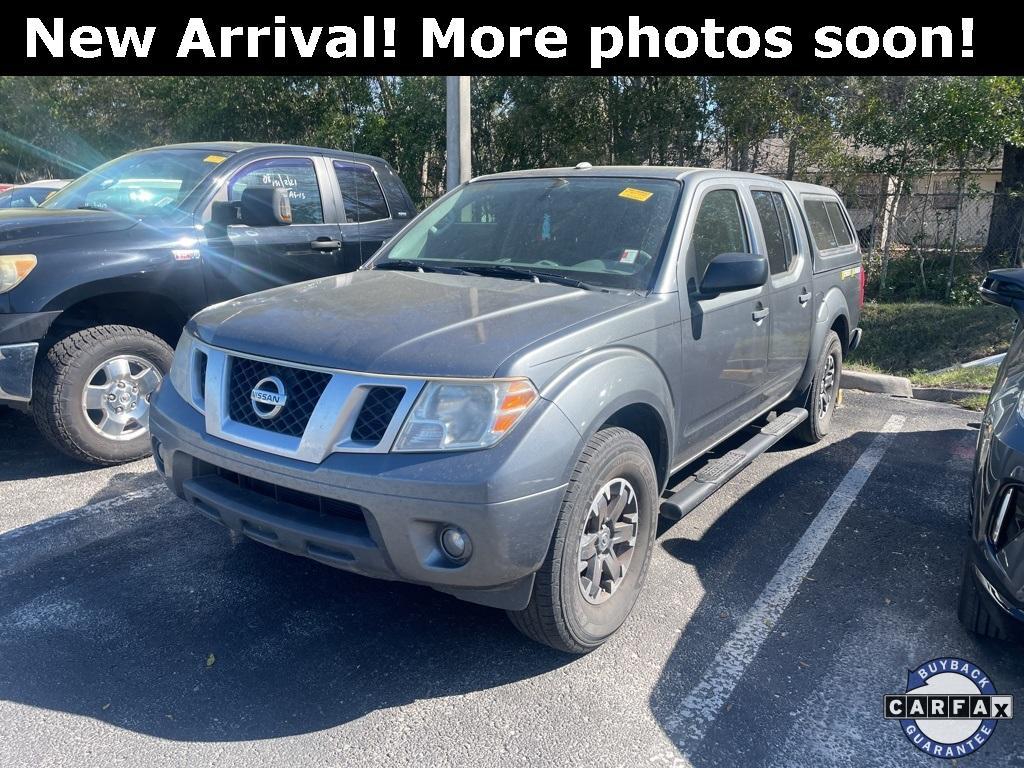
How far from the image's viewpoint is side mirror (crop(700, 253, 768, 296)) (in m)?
3.65

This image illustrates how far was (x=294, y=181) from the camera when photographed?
6082 millimetres

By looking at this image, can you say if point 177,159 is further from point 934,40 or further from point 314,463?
point 934,40

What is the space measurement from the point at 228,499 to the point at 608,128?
11084 mm

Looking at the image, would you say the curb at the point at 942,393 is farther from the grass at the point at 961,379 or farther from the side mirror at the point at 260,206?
the side mirror at the point at 260,206

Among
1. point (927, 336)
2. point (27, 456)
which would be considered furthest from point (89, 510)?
point (927, 336)

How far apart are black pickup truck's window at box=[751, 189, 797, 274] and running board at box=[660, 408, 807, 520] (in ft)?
3.04

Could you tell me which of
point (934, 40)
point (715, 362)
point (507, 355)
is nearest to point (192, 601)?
point (507, 355)

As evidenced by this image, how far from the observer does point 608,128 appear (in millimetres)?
12938

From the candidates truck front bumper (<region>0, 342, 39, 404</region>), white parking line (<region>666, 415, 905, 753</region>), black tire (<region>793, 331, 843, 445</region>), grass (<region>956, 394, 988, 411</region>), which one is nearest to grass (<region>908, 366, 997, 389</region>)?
grass (<region>956, 394, 988, 411</region>)

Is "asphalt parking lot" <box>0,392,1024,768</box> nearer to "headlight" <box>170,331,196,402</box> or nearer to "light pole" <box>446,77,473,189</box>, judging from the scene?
"headlight" <box>170,331,196,402</box>

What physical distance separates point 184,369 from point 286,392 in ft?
2.41

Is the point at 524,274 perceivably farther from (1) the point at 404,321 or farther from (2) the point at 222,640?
(2) the point at 222,640

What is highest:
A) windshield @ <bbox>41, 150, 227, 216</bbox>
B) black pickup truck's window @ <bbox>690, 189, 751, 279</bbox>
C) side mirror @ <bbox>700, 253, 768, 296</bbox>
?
windshield @ <bbox>41, 150, 227, 216</bbox>

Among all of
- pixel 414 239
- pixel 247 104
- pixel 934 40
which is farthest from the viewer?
pixel 247 104
